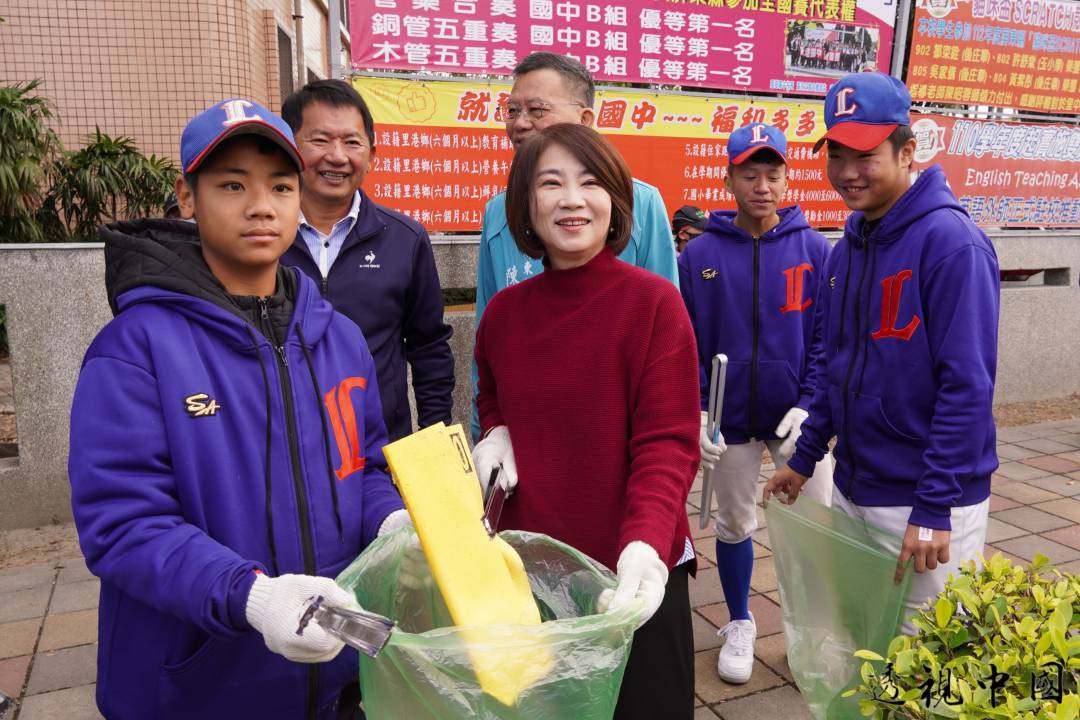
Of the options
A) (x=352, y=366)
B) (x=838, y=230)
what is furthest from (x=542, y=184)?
(x=838, y=230)

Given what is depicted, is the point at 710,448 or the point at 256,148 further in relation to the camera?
the point at 710,448

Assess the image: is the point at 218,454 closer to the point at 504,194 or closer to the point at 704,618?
the point at 504,194

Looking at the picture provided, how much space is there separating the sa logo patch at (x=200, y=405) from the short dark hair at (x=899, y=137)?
6.27 ft

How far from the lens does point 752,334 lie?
3152 mm

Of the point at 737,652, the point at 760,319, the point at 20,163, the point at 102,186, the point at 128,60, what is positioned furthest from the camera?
the point at 128,60

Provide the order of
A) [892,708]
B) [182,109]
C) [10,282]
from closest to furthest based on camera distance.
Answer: [892,708] < [10,282] < [182,109]

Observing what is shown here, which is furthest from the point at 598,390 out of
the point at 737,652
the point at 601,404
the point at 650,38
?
the point at 650,38

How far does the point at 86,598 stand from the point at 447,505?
301 centimetres

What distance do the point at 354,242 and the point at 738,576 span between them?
1905mm

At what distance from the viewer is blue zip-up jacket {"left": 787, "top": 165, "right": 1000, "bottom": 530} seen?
6.72ft

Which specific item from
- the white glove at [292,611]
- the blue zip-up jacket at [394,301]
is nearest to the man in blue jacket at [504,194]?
the blue zip-up jacket at [394,301]

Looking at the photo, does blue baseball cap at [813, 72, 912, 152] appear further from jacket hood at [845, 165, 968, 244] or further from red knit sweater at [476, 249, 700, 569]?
red knit sweater at [476, 249, 700, 569]

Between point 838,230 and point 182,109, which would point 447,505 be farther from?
point 182,109

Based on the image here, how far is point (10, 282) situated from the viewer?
13.4ft
